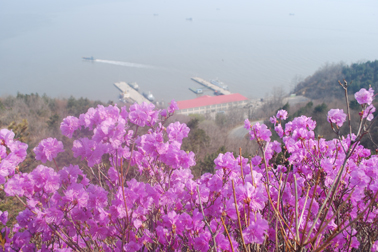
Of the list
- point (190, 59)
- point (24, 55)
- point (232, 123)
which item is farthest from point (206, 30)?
point (232, 123)

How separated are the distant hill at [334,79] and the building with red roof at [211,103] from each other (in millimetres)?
5417

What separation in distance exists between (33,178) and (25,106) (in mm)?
14820

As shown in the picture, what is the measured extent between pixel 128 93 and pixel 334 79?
1717cm

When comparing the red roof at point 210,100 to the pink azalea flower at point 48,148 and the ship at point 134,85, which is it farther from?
the pink azalea flower at point 48,148

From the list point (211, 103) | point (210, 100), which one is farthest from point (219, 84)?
point (211, 103)

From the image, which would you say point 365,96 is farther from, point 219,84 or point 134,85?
point 219,84

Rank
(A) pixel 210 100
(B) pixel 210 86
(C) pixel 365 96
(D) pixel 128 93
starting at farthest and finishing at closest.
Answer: (B) pixel 210 86 → (A) pixel 210 100 → (D) pixel 128 93 → (C) pixel 365 96

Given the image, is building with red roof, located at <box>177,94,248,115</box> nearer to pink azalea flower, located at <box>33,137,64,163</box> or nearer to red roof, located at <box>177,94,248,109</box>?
red roof, located at <box>177,94,248,109</box>

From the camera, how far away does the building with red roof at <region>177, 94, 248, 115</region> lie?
22234 millimetres

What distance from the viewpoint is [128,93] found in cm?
2286

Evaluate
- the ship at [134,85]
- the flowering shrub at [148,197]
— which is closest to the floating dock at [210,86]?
the ship at [134,85]

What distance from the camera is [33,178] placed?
1.38 metres

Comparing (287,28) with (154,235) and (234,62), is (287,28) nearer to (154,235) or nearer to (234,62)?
(234,62)

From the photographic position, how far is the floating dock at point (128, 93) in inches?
862
